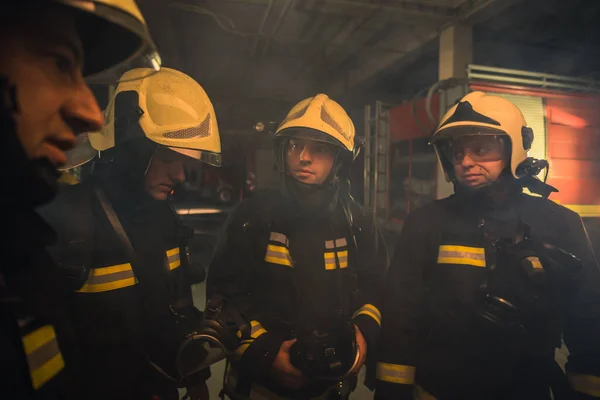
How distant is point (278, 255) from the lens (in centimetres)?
172

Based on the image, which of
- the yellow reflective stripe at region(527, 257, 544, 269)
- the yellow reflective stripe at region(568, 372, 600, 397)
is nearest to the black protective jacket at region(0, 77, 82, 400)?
the yellow reflective stripe at region(527, 257, 544, 269)

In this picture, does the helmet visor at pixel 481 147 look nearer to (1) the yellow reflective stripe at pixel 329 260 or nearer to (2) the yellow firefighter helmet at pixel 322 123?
(2) the yellow firefighter helmet at pixel 322 123

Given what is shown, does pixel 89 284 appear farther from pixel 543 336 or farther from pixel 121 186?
pixel 543 336

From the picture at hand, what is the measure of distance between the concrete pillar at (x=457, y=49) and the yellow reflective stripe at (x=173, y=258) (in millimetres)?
3609

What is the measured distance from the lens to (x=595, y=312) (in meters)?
1.58

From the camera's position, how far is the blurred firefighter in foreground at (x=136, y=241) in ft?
3.90

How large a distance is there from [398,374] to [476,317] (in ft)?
1.49

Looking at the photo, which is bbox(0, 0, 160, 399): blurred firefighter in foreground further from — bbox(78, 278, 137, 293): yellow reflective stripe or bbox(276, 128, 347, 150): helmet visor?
bbox(276, 128, 347, 150): helmet visor

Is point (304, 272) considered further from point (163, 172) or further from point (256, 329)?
point (163, 172)

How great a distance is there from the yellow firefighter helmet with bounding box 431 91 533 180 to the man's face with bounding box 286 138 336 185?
24.4 inches

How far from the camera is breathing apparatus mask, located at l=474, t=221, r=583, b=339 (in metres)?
1.48

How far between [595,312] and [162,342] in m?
1.97

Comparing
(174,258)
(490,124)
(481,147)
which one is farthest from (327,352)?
(490,124)

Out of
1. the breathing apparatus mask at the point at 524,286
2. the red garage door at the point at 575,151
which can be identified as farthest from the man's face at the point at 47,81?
the red garage door at the point at 575,151
